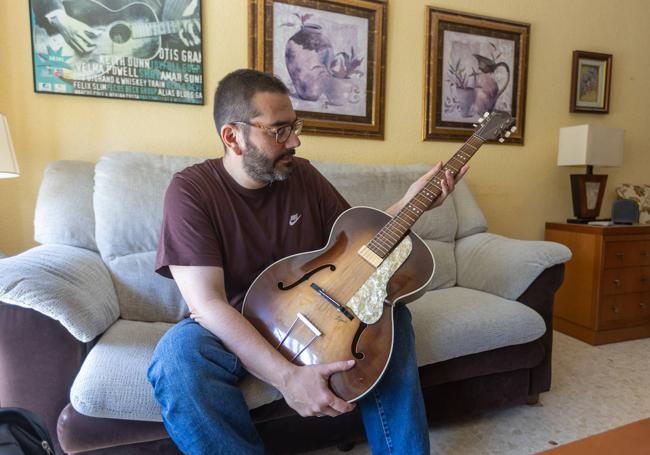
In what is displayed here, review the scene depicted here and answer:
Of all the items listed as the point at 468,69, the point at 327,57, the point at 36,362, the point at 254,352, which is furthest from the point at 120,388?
the point at 468,69

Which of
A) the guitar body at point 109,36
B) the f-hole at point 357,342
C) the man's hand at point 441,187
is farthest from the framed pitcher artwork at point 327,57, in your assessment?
the f-hole at point 357,342

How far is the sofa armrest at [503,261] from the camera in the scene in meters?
1.50

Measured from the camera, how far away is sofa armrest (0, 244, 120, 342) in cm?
92

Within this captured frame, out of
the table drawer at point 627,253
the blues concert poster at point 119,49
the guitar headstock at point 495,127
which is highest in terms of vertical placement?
the blues concert poster at point 119,49

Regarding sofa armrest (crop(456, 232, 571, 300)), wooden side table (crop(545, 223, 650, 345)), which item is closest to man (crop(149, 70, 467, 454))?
sofa armrest (crop(456, 232, 571, 300))

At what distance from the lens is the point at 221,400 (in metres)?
0.85

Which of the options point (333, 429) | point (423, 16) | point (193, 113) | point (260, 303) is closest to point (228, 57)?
point (193, 113)

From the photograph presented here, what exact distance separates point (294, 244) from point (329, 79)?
1.12 metres

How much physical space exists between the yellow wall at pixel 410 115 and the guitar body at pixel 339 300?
1005 millimetres

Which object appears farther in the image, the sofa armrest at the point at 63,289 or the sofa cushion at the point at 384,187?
the sofa cushion at the point at 384,187

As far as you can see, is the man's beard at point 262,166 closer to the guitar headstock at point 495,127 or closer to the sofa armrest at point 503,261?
the guitar headstock at point 495,127

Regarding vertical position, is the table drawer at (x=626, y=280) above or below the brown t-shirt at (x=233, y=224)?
below

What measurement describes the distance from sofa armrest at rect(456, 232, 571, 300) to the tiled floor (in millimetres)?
460

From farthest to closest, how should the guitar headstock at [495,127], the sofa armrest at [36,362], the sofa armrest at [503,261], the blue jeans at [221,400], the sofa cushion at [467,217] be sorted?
the sofa cushion at [467,217], the sofa armrest at [503,261], the guitar headstock at [495,127], the sofa armrest at [36,362], the blue jeans at [221,400]
